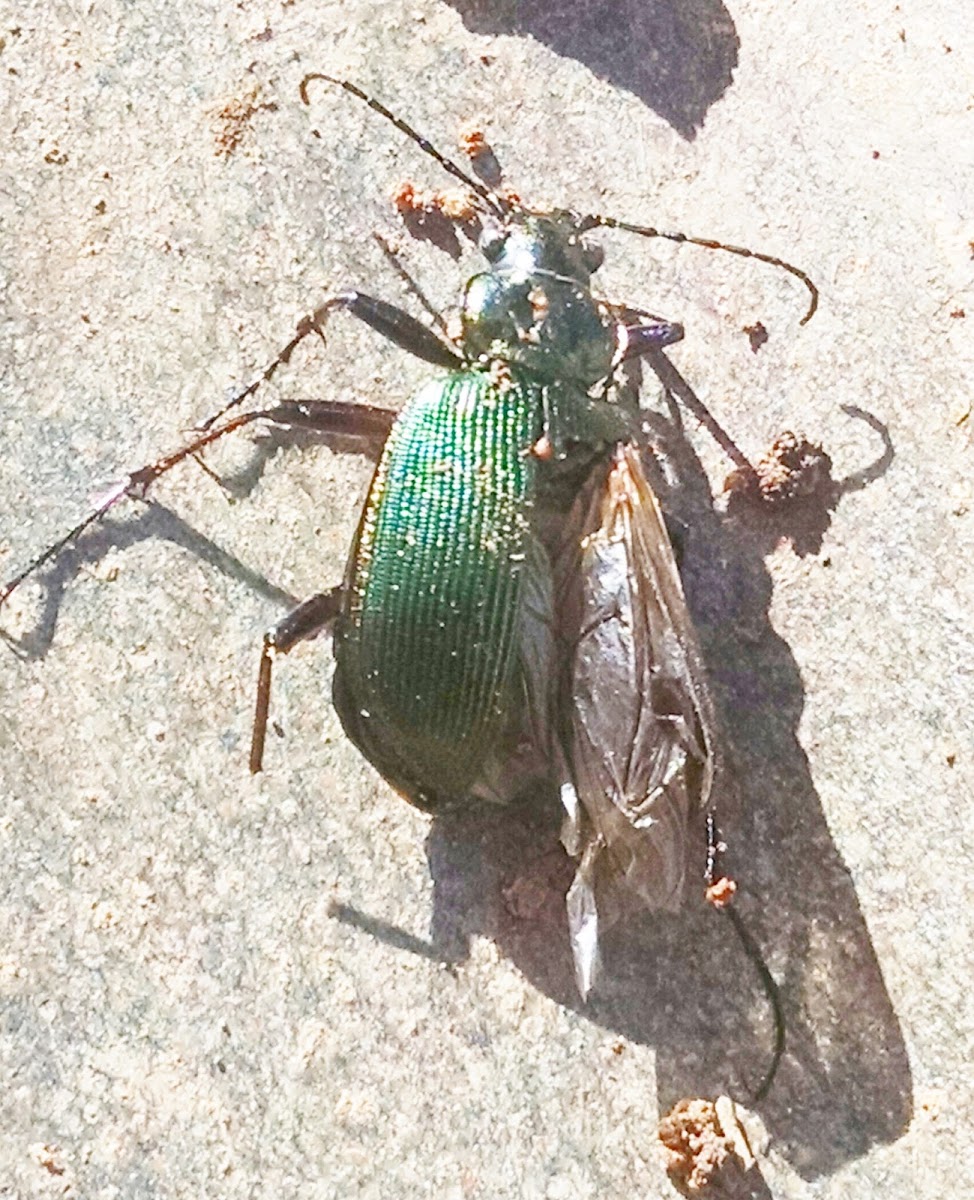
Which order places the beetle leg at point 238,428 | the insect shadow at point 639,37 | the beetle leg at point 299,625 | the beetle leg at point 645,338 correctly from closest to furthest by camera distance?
the beetle leg at point 299,625 → the beetle leg at point 238,428 → the beetle leg at point 645,338 → the insect shadow at point 639,37

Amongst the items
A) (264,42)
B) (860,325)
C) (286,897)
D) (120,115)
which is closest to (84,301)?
(120,115)

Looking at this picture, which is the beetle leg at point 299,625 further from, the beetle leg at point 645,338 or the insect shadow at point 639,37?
the insect shadow at point 639,37

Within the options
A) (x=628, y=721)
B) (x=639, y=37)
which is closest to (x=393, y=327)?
(x=628, y=721)

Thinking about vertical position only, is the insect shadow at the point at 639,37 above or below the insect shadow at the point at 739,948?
above

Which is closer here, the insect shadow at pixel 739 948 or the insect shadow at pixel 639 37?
the insect shadow at pixel 739 948

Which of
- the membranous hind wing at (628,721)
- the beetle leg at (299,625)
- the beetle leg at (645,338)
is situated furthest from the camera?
the beetle leg at (645,338)

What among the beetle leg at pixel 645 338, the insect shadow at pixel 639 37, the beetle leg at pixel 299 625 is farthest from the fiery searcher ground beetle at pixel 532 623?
the insect shadow at pixel 639 37

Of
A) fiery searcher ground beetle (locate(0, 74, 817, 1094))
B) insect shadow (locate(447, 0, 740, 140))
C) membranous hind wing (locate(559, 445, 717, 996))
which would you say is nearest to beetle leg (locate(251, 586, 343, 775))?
fiery searcher ground beetle (locate(0, 74, 817, 1094))

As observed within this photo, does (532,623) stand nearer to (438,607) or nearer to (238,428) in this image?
(438,607)
